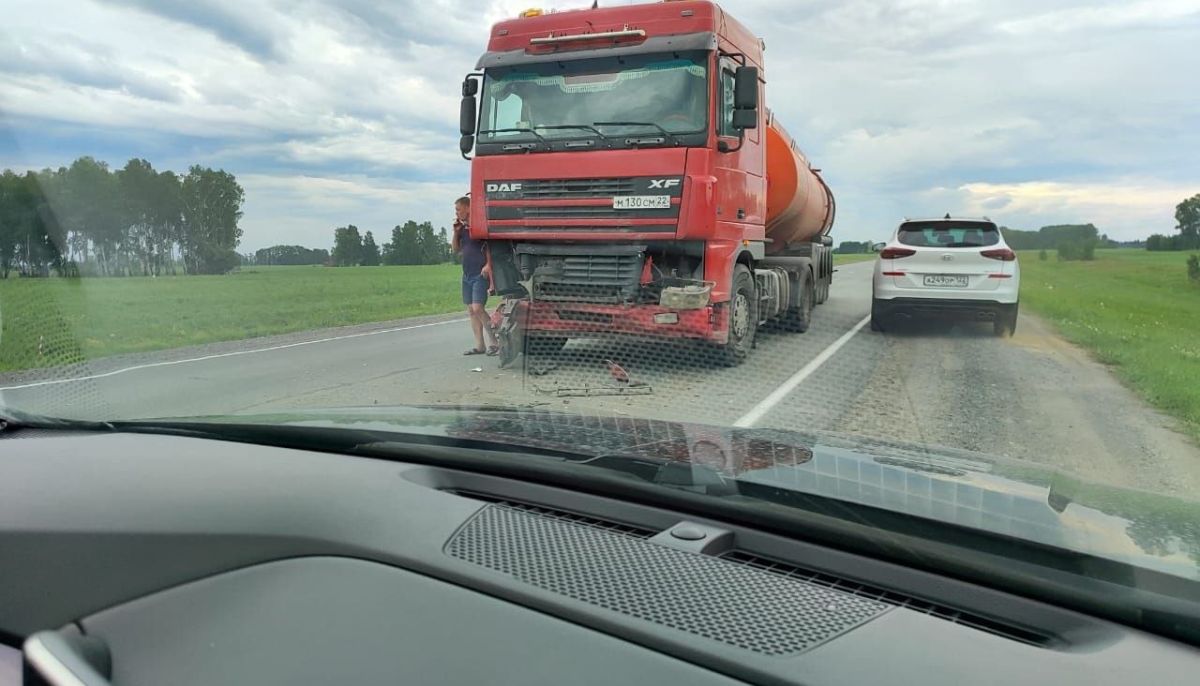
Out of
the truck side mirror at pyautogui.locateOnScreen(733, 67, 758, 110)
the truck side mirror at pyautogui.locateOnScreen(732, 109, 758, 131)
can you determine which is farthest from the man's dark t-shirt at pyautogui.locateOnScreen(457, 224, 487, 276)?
the truck side mirror at pyautogui.locateOnScreen(733, 67, 758, 110)

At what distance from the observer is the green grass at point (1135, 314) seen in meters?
8.20

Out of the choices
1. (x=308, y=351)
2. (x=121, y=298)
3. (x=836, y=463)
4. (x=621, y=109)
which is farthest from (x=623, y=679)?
(x=121, y=298)

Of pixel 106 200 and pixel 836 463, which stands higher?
pixel 106 200

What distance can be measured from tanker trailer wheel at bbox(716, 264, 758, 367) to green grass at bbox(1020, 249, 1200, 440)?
393 cm

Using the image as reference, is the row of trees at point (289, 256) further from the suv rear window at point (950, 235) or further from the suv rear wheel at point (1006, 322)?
the suv rear wheel at point (1006, 322)

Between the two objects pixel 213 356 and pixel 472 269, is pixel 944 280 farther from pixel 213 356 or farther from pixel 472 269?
pixel 213 356

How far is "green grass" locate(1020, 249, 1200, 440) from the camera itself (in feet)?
26.9

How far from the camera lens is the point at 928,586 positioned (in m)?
1.69

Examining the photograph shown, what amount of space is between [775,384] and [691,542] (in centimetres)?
A: 656

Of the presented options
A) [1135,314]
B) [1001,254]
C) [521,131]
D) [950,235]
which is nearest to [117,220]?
[521,131]

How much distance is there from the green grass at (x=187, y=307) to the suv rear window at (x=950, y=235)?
652 cm

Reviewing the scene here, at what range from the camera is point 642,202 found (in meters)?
8.64

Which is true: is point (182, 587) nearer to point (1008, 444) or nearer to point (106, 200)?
point (1008, 444)

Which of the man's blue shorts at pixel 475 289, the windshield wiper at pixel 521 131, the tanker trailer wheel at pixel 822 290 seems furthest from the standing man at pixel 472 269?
the tanker trailer wheel at pixel 822 290
